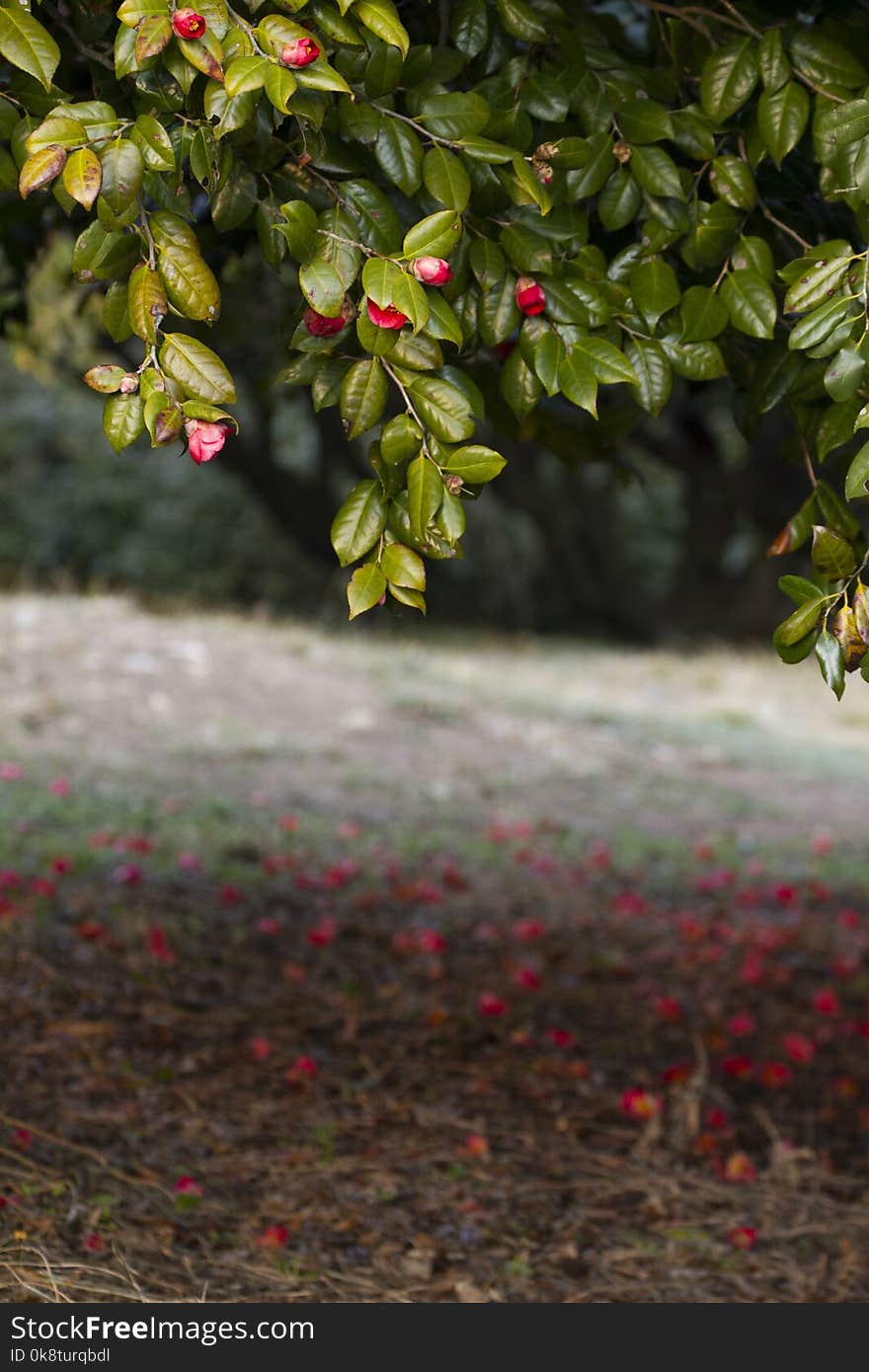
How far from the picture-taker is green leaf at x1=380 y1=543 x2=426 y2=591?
1.64m

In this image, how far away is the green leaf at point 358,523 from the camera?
1.65 meters

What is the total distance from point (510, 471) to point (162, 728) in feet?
20.6

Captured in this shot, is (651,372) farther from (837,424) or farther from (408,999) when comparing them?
(408,999)

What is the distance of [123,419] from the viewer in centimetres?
157

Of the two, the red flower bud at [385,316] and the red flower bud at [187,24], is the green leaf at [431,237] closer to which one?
the red flower bud at [385,316]

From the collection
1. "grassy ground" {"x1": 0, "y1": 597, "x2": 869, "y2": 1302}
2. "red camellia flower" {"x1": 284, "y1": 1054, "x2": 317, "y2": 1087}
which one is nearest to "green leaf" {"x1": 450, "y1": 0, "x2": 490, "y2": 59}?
"grassy ground" {"x1": 0, "y1": 597, "x2": 869, "y2": 1302}

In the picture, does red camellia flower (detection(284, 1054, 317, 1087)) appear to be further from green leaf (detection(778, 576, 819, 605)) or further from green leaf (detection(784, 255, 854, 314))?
green leaf (detection(784, 255, 854, 314))

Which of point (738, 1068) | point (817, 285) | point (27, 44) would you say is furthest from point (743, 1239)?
point (27, 44)

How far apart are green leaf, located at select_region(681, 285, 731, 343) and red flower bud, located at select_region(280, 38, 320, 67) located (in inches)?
24.7

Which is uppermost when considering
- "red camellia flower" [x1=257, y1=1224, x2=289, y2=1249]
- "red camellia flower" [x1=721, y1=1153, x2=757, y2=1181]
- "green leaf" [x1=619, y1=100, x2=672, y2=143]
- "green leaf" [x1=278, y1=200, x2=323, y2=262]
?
"green leaf" [x1=619, y1=100, x2=672, y2=143]

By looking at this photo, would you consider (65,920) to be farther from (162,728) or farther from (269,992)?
(162,728)

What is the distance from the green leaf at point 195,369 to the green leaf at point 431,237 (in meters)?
0.25

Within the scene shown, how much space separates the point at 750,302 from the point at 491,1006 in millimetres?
2695

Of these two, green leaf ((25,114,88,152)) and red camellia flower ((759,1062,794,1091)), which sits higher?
green leaf ((25,114,88,152))
